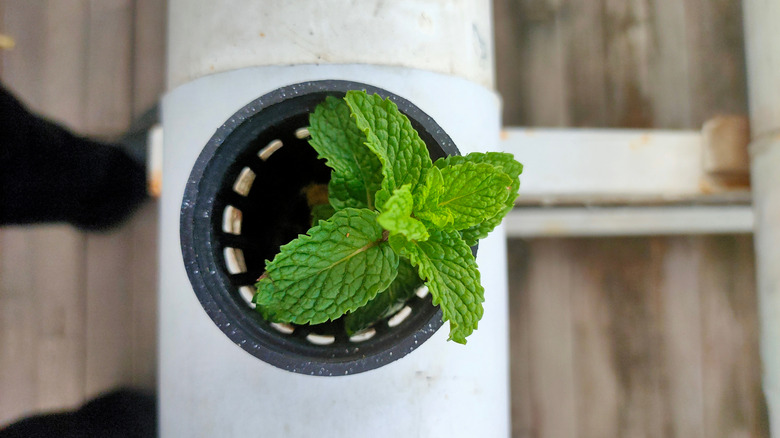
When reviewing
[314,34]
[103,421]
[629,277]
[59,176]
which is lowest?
[103,421]

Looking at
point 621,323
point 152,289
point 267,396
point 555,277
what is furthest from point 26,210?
point 621,323

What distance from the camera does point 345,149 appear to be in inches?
17.3

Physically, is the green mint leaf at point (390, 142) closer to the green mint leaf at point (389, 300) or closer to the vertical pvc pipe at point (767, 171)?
the green mint leaf at point (389, 300)

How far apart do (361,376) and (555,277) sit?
66 cm

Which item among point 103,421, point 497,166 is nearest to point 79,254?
point 103,421

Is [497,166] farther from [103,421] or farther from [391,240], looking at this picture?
[103,421]

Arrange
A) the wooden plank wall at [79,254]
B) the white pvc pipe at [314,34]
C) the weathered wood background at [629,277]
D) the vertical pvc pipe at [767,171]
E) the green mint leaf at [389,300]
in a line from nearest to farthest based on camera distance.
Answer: the green mint leaf at [389,300]
the white pvc pipe at [314,34]
the vertical pvc pipe at [767,171]
the wooden plank wall at [79,254]
the weathered wood background at [629,277]

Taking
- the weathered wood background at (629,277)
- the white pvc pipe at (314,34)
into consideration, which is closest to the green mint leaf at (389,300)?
the white pvc pipe at (314,34)

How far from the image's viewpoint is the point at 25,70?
0.85m

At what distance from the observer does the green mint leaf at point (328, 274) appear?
0.40 meters

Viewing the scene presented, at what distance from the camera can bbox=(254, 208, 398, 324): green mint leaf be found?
0.40 m

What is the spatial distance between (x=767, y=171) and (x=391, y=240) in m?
0.65

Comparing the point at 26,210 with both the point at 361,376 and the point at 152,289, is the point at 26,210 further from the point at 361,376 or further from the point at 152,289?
the point at 361,376

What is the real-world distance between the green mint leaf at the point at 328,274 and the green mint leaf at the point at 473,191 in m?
0.07
